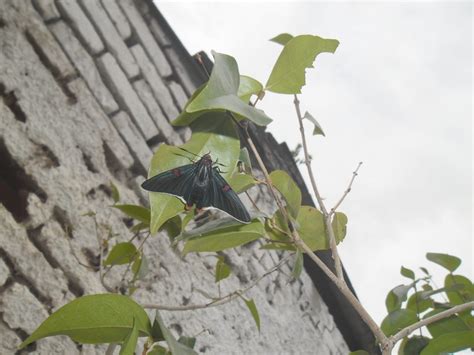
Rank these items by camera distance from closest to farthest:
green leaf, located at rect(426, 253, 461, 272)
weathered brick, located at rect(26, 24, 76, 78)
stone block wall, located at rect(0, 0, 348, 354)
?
stone block wall, located at rect(0, 0, 348, 354) → green leaf, located at rect(426, 253, 461, 272) → weathered brick, located at rect(26, 24, 76, 78)

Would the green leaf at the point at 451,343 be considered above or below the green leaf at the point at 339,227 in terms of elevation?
below

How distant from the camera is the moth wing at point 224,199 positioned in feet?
2.98

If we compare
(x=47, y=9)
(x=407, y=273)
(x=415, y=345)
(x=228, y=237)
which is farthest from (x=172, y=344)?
(x=47, y=9)

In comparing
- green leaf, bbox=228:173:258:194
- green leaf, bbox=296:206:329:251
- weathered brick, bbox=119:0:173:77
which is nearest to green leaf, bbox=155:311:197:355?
green leaf, bbox=228:173:258:194

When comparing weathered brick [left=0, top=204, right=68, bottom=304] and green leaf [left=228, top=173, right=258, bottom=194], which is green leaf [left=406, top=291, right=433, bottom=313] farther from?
weathered brick [left=0, top=204, right=68, bottom=304]

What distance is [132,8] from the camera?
6.84 feet

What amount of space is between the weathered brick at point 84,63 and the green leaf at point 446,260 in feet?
3.75

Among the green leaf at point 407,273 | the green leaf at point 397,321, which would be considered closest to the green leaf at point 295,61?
A: the green leaf at point 397,321

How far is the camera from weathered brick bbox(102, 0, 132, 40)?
1.95m

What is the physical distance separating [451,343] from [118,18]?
1599 millimetres

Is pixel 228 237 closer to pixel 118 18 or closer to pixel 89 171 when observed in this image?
pixel 89 171

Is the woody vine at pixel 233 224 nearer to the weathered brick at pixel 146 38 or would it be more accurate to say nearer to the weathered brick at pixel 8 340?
the weathered brick at pixel 8 340

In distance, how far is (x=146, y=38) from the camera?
6.83 feet

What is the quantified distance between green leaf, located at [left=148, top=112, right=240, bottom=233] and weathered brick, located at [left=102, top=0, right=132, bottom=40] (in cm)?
112
